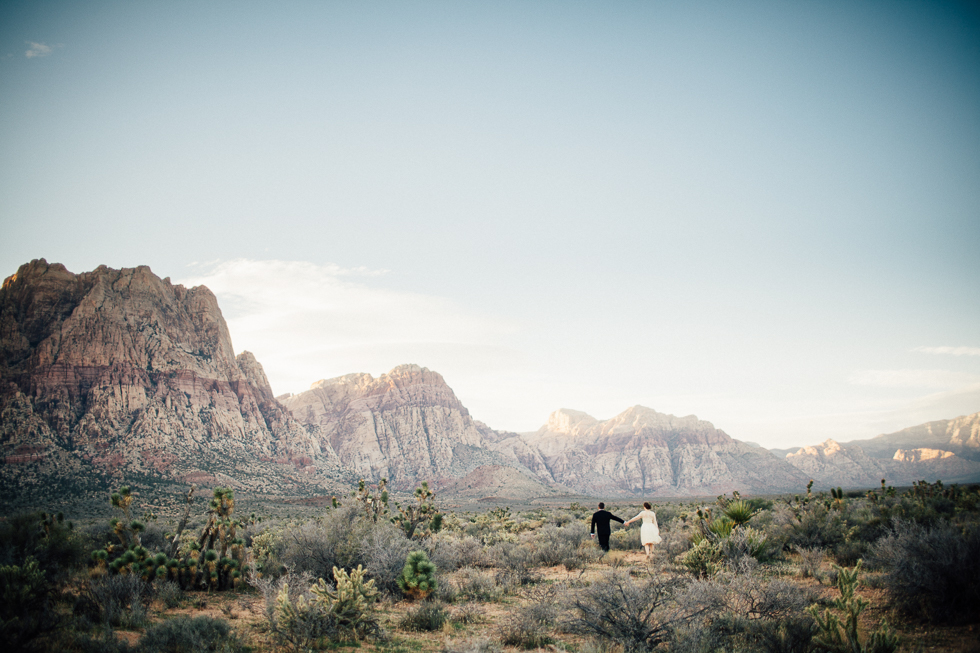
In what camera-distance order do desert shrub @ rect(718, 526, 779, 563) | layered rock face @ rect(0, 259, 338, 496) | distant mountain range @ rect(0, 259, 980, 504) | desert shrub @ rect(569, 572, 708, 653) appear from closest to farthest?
desert shrub @ rect(569, 572, 708, 653) < desert shrub @ rect(718, 526, 779, 563) < layered rock face @ rect(0, 259, 338, 496) < distant mountain range @ rect(0, 259, 980, 504)

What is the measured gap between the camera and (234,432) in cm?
8331

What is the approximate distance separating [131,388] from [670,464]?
144 metres

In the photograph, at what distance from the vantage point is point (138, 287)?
8850 centimetres

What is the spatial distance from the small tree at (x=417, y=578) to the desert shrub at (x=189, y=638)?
3.95 metres

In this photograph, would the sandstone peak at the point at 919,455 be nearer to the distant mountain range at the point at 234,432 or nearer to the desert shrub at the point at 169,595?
the distant mountain range at the point at 234,432

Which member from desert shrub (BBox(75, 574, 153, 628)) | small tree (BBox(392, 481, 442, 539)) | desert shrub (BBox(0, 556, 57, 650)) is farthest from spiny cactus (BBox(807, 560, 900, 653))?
small tree (BBox(392, 481, 442, 539))

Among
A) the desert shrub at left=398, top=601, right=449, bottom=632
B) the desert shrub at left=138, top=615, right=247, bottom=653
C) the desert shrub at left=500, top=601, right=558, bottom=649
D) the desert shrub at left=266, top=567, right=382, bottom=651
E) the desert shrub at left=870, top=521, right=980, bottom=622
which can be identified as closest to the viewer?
the desert shrub at left=138, top=615, right=247, bottom=653

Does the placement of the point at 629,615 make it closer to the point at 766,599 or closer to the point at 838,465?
the point at 766,599

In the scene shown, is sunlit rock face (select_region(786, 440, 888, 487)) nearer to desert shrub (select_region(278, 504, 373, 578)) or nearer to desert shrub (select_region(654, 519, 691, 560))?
desert shrub (select_region(654, 519, 691, 560))

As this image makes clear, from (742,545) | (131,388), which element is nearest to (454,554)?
(742,545)

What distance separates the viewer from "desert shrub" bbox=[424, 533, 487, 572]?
14.0m

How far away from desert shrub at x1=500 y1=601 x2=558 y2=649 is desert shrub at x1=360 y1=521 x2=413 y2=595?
162 inches

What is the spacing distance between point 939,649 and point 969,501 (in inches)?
688

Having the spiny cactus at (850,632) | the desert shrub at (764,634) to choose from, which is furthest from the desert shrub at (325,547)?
the spiny cactus at (850,632)
